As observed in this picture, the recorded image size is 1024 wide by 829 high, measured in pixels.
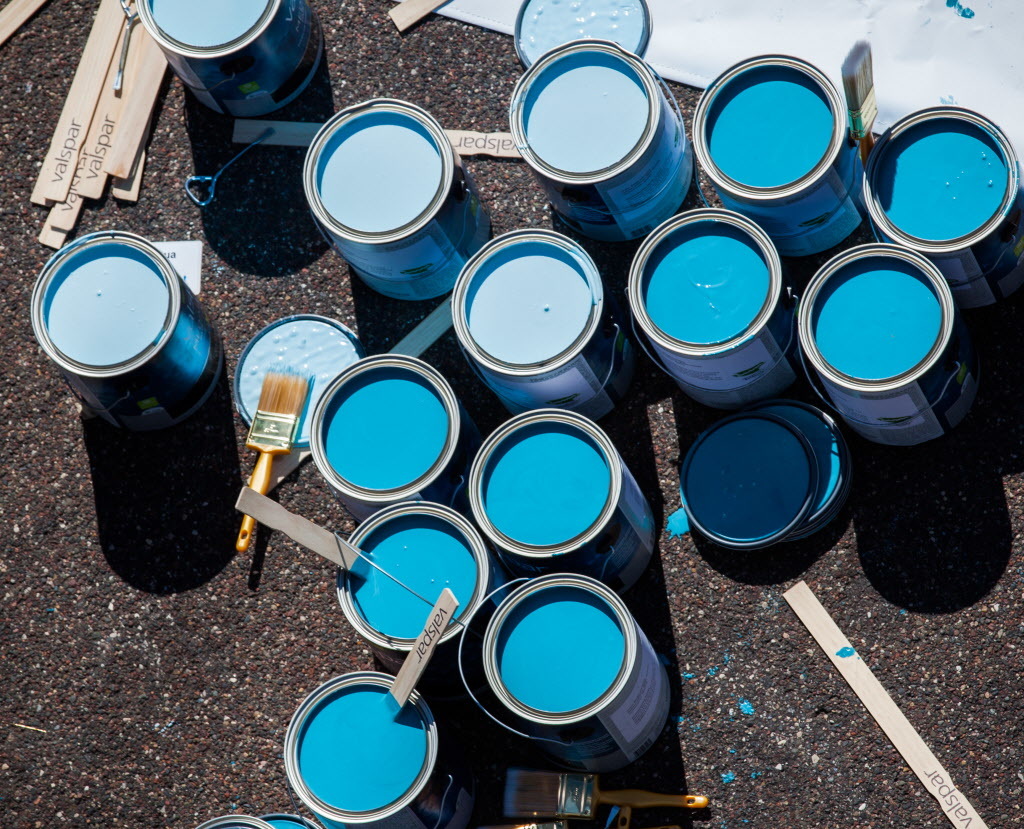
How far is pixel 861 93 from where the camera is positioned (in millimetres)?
4051

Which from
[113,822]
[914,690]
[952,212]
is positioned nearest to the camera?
[952,212]

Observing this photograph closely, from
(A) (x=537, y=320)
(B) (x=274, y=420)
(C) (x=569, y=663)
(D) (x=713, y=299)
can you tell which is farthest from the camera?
(B) (x=274, y=420)

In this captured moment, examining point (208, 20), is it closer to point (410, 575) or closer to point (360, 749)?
point (410, 575)

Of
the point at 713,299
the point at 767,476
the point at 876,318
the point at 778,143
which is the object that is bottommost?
the point at 767,476

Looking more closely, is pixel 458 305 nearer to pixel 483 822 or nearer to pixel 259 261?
pixel 259 261

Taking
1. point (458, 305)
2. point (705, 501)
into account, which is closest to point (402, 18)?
point (458, 305)

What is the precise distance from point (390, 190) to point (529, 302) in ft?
2.09

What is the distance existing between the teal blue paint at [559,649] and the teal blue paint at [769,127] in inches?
59.3

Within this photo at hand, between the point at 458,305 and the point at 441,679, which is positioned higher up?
the point at 458,305

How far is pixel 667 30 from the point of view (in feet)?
15.5

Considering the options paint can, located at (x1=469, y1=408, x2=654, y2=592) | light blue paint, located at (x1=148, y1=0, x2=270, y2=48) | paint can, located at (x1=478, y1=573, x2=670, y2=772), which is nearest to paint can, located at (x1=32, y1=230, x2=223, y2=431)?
light blue paint, located at (x1=148, y1=0, x2=270, y2=48)

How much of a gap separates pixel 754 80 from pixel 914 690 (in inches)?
85.6

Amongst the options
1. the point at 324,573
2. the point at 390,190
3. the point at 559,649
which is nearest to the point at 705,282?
the point at 390,190

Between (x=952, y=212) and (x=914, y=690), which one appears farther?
(x=914, y=690)
